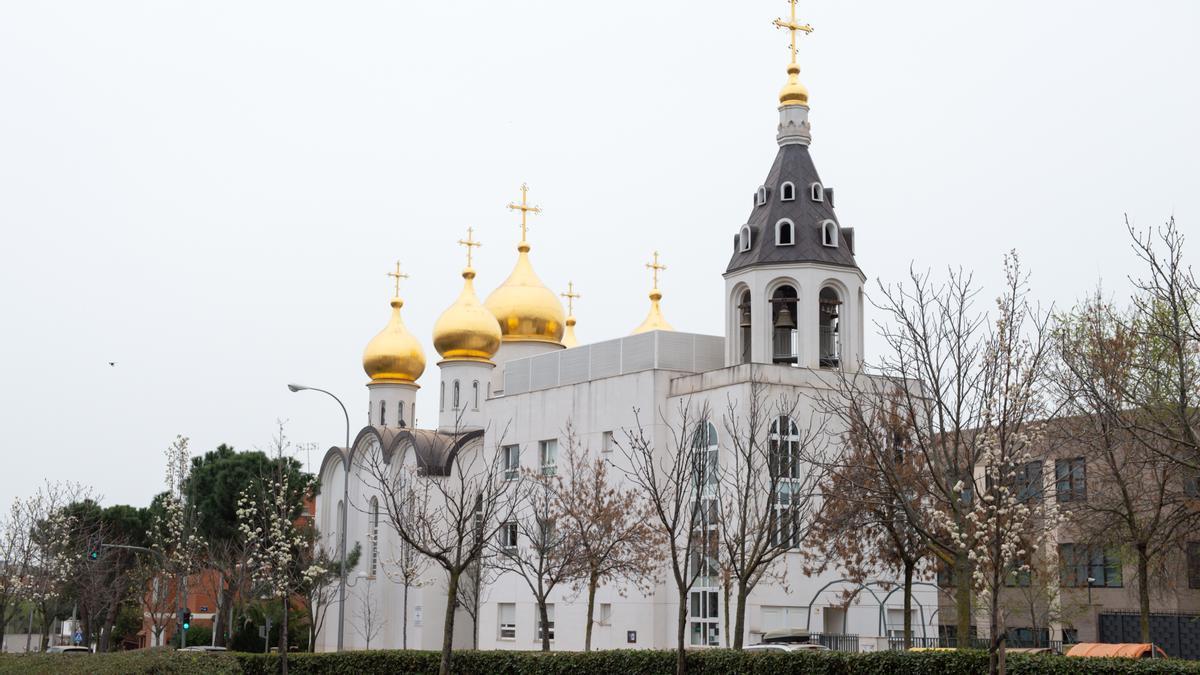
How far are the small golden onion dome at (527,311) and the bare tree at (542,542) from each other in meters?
13.4

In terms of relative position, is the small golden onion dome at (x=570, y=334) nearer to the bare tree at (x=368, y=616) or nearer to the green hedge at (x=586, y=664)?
the bare tree at (x=368, y=616)

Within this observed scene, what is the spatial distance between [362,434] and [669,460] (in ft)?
65.8

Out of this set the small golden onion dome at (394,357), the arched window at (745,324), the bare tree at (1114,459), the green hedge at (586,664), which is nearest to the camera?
the green hedge at (586,664)

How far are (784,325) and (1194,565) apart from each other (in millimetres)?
13025

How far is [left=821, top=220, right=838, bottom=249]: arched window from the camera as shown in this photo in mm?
42375

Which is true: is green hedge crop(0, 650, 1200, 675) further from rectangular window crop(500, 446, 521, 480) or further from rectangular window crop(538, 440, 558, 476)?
rectangular window crop(500, 446, 521, 480)

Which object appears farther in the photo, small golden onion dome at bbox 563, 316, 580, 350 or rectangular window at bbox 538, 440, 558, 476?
small golden onion dome at bbox 563, 316, 580, 350

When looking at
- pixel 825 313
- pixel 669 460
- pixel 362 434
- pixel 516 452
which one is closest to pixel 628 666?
pixel 669 460

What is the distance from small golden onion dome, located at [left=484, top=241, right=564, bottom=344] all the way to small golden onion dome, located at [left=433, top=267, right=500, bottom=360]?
1310mm

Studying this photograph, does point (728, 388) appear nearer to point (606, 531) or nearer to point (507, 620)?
point (606, 531)

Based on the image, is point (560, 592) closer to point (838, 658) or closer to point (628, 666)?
point (628, 666)

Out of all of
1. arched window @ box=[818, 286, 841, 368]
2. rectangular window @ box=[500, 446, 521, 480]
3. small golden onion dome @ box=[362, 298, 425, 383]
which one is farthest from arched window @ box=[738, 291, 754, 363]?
small golden onion dome @ box=[362, 298, 425, 383]

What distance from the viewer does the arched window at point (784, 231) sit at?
42366 mm

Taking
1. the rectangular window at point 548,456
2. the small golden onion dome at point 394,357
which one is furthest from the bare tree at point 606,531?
the small golden onion dome at point 394,357
